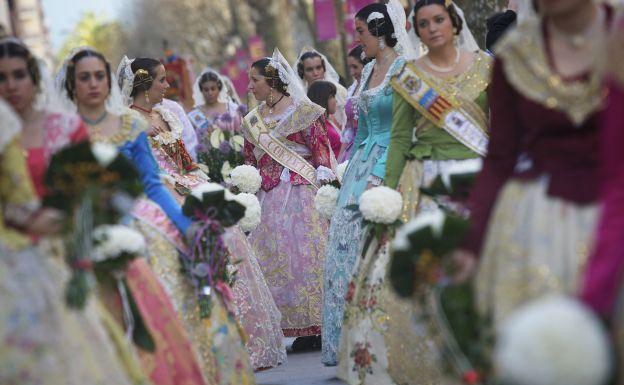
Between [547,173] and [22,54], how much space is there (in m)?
2.46

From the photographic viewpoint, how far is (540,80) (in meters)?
4.36

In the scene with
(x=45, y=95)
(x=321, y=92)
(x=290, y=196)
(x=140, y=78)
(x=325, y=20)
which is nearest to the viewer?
(x=45, y=95)

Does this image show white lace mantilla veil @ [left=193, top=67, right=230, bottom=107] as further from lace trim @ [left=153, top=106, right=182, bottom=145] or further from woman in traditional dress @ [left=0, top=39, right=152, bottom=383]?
woman in traditional dress @ [left=0, top=39, right=152, bottom=383]

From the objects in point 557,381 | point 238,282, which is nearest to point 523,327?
point 557,381

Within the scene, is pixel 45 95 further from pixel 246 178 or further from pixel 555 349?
pixel 246 178

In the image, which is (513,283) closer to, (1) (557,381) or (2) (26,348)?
(1) (557,381)

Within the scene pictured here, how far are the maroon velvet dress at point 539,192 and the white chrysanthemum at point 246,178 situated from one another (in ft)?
18.8

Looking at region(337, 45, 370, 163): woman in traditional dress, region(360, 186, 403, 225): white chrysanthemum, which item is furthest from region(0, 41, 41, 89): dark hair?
region(337, 45, 370, 163): woman in traditional dress

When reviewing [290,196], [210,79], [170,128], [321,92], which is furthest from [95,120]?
[210,79]

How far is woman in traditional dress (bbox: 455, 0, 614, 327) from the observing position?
4.12 meters

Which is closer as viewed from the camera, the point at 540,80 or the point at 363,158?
the point at 540,80

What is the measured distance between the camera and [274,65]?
10.6 metres

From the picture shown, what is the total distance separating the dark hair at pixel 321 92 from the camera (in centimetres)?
1212

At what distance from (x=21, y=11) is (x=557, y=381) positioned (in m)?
76.8
